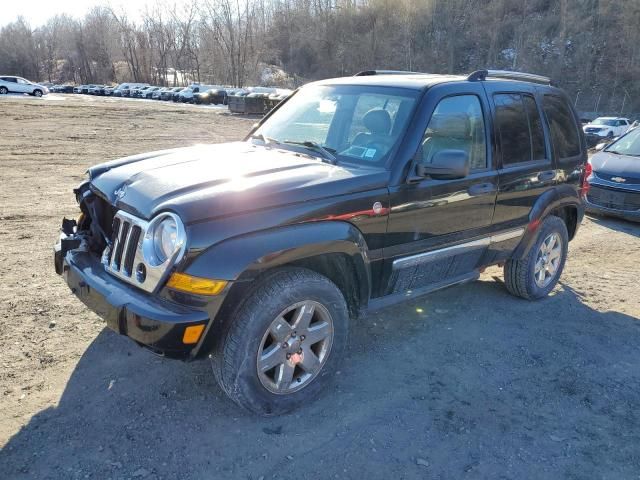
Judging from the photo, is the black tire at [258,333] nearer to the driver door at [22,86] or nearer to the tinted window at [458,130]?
the tinted window at [458,130]

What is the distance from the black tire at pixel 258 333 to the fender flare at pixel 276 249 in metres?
0.13

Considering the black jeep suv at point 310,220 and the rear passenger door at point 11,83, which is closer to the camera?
the black jeep suv at point 310,220

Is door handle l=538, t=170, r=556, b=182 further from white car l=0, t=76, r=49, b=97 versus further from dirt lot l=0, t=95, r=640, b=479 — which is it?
white car l=0, t=76, r=49, b=97

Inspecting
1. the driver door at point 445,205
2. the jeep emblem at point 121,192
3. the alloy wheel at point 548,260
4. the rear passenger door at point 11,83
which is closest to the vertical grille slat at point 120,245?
the jeep emblem at point 121,192

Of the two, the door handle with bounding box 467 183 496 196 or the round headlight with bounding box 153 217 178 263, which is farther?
the door handle with bounding box 467 183 496 196

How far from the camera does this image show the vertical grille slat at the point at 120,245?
299cm

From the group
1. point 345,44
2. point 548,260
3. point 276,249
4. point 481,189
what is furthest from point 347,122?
point 345,44

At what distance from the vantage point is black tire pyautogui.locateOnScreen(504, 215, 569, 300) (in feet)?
16.0

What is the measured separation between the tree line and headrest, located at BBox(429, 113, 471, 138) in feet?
149

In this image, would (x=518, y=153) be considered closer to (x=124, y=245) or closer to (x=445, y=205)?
(x=445, y=205)

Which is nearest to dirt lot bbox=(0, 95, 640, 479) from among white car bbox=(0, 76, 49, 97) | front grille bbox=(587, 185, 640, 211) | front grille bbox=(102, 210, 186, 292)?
front grille bbox=(102, 210, 186, 292)

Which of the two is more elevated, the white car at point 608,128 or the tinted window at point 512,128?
the tinted window at point 512,128

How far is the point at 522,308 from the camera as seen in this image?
16.2 feet

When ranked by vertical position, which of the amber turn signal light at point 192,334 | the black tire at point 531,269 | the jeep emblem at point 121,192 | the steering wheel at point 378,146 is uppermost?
the steering wheel at point 378,146
